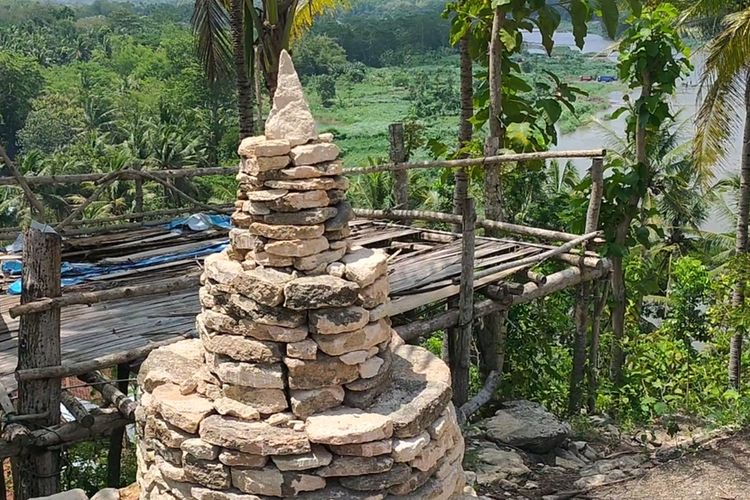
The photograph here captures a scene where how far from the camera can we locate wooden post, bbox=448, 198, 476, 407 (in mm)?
6660

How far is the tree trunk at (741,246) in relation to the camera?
11.3 m

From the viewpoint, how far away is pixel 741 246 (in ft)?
41.5

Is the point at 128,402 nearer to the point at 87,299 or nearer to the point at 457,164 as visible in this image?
the point at 87,299

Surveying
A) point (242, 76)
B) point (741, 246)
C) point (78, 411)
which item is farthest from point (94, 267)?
point (741, 246)

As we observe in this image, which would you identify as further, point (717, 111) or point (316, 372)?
point (717, 111)

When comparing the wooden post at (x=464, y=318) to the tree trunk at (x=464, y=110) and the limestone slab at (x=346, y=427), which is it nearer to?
the tree trunk at (x=464, y=110)

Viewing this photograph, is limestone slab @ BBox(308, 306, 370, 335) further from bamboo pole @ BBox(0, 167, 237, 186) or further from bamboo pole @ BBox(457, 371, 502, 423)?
bamboo pole @ BBox(0, 167, 237, 186)

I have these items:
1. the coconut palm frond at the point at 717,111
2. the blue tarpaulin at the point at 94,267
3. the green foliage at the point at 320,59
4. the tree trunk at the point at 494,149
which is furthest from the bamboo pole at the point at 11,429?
the green foliage at the point at 320,59

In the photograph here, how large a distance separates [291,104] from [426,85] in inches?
2351

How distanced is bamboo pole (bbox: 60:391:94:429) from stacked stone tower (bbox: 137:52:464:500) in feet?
3.72

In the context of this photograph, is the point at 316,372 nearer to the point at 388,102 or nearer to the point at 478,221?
the point at 478,221

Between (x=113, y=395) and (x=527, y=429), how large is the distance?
397 centimetres

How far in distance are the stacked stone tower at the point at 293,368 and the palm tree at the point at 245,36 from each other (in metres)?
4.29

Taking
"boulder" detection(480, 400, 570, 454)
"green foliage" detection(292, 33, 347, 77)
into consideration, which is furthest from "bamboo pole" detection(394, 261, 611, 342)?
"green foliage" detection(292, 33, 347, 77)
